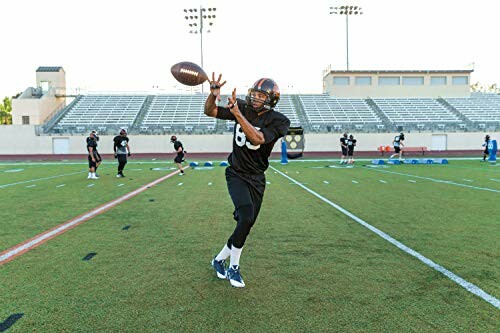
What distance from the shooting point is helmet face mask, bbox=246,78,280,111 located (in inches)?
142

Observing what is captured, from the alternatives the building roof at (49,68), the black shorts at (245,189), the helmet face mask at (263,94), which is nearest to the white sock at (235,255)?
the black shorts at (245,189)

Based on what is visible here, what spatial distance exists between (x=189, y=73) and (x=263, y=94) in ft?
2.45

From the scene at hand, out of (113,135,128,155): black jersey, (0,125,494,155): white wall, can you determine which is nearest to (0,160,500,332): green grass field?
(113,135,128,155): black jersey

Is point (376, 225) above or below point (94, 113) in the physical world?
below

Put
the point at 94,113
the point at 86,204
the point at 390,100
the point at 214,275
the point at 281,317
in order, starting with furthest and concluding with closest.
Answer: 1. the point at 390,100
2. the point at 94,113
3. the point at 86,204
4. the point at 214,275
5. the point at 281,317

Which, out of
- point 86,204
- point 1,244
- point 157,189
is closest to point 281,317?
point 1,244

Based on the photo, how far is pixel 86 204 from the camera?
8211 mm

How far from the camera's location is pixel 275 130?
11.5 feet

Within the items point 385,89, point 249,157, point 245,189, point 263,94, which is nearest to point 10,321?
point 245,189

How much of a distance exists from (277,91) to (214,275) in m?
1.94

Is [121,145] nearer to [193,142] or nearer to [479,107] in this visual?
[193,142]

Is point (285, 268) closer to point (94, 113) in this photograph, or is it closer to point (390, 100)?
point (94, 113)

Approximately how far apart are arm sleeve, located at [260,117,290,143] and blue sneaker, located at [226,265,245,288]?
1.28 m

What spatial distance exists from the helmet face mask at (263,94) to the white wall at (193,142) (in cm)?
3138
